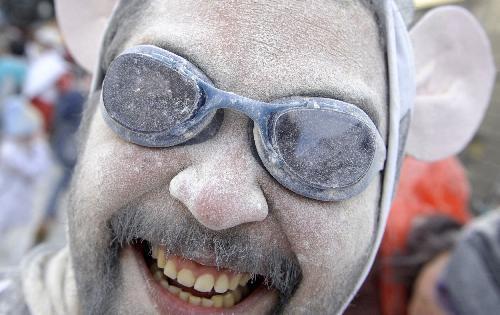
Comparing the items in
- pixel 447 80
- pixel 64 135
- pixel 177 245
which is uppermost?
pixel 447 80

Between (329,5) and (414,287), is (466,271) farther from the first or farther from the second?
(329,5)

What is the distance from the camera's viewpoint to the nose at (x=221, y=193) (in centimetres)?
92

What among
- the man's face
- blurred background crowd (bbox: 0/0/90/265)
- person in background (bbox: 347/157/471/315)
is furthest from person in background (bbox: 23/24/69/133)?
the man's face

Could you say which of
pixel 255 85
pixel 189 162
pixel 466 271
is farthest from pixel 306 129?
pixel 466 271

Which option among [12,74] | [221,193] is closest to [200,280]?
[221,193]

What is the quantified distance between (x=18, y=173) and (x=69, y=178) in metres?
0.72

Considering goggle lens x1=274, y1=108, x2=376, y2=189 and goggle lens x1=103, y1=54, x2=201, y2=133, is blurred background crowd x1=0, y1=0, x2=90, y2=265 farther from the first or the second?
goggle lens x1=274, y1=108, x2=376, y2=189

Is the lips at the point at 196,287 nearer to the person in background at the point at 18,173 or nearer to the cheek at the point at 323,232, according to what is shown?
the cheek at the point at 323,232

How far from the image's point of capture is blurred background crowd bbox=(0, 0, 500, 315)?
2180 millimetres

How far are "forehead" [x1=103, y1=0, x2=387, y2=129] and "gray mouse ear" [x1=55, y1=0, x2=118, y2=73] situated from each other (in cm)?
42

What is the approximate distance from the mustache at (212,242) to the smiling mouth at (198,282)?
53 mm

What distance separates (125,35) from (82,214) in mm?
402

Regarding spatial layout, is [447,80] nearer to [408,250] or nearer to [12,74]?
[408,250]

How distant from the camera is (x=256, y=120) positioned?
97cm
